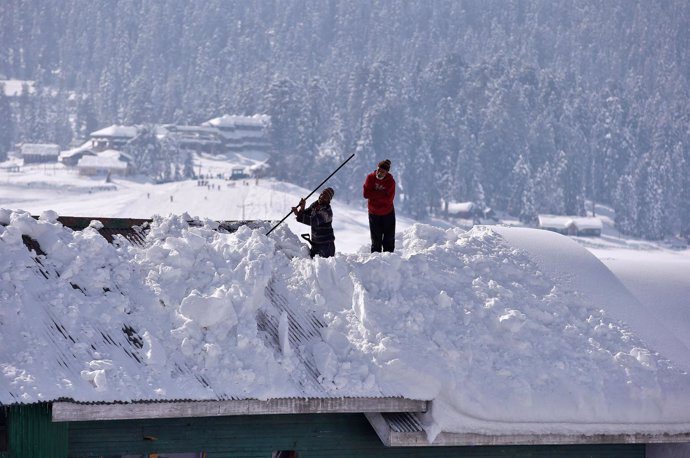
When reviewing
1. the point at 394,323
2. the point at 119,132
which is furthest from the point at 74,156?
the point at 394,323

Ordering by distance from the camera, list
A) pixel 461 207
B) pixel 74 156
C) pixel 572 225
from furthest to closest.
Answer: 1. pixel 74 156
2. pixel 461 207
3. pixel 572 225

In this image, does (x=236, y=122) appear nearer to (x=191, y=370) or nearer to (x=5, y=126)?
(x=5, y=126)

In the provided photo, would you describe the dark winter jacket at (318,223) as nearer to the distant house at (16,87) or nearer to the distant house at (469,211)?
the distant house at (469,211)

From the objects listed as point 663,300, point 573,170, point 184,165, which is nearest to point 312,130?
point 184,165

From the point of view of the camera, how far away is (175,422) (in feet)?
33.8

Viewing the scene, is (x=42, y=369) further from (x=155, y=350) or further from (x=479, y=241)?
(x=479, y=241)

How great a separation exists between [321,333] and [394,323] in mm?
696

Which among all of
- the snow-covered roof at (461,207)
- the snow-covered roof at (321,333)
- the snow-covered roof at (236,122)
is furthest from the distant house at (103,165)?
the snow-covered roof at (321,333)

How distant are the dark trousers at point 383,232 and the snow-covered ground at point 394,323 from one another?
0.28 m

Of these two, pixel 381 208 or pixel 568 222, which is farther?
pixel 568 222

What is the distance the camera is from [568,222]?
12262 cm

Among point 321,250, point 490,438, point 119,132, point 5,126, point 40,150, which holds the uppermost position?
point 321,250

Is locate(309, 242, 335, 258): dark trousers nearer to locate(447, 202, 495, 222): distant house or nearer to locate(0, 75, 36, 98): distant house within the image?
locate(447, 202, 495, 222): distant house

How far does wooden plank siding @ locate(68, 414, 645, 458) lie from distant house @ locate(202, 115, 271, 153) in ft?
440
